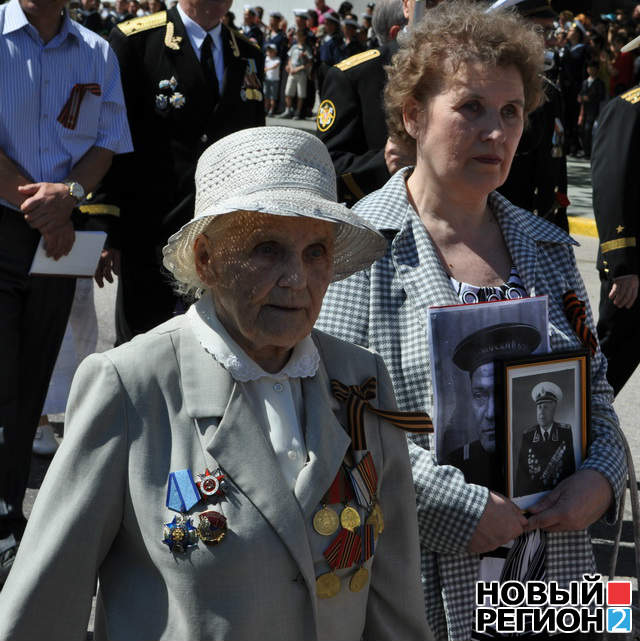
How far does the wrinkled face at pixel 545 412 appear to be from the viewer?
8.59 ft

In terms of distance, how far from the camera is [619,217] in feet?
16.5

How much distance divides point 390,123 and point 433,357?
803mm

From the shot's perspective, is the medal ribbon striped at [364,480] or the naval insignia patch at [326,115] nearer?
the medal ribbon striped at [364,480]

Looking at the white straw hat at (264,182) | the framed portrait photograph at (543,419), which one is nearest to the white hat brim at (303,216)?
the white straw hat at (264,182)

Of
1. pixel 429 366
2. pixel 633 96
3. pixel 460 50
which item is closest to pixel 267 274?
pixel 429 366

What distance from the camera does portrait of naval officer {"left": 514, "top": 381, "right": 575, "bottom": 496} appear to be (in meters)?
2.62

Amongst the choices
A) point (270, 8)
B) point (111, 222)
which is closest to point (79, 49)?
point (111, 222)

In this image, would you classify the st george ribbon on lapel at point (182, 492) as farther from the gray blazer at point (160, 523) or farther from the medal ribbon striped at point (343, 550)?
the medal ribbon striped at point (343, 550)

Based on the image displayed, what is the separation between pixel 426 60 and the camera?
2.76 meters

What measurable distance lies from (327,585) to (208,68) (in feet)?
10.8

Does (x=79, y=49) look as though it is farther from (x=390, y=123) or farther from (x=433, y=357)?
(x=433, y=357)

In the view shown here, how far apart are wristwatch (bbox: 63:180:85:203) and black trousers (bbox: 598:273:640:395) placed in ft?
8.32

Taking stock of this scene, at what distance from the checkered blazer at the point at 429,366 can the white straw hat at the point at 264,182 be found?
1.71 ft

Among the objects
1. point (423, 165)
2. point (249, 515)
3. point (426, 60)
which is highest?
point (426, 60)
